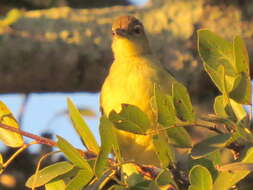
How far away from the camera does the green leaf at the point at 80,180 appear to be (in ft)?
4.91

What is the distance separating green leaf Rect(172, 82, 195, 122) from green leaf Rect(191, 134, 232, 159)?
0.08 m

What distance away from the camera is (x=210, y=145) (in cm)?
145

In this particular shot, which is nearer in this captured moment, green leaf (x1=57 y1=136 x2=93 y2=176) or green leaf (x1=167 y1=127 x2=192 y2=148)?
green leaf (x1=57 y1=136 x2=93 y2=176)

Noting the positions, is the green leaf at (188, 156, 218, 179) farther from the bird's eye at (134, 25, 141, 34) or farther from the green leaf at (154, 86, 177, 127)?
the bird's eye at (134, 25, 141, 34)

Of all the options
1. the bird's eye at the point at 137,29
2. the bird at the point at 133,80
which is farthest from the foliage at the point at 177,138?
the bird's eye at the point at 137,29

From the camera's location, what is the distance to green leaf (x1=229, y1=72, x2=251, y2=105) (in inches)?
58.4

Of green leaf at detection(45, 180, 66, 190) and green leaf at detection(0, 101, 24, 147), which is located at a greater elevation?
green leaf at detection(0, 101, 24, 147)

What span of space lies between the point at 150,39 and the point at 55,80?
0.59m

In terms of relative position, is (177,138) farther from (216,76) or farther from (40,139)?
(40,139)

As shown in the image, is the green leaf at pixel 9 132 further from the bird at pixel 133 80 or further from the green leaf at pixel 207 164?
the bird at pixel 133 80

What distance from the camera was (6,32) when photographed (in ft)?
12.0

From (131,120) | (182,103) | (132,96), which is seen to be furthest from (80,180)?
(132,96)

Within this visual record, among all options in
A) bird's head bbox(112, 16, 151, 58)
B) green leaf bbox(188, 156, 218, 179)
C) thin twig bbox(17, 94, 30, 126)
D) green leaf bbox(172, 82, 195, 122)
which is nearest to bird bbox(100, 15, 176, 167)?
bird's head bbox(112, 16, 151, 58)

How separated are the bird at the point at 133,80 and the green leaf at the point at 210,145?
3.17ft
